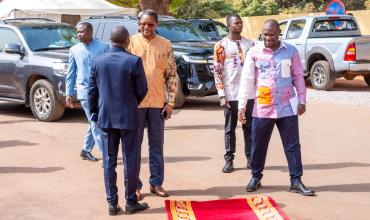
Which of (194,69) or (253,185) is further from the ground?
(194,69)

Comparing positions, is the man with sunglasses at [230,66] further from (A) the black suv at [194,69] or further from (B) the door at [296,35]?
(B) the door at [296,35]

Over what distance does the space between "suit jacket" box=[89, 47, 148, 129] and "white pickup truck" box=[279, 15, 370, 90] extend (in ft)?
34.3

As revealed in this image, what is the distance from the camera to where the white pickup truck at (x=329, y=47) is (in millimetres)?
15297

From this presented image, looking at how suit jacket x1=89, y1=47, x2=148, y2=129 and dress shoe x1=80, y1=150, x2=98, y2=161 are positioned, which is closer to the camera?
suit jacket x1=89, y1=47, x2=148, y2=129

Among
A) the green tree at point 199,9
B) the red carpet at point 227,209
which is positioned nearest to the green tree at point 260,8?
the green tree at point 199,9

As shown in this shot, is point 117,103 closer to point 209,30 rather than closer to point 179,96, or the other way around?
point 179,96

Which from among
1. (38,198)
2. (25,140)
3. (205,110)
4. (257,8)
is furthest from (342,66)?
(257,8)

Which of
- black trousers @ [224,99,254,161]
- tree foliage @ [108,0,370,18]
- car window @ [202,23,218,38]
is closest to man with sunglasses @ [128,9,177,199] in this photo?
black trousers @ [224,99,254,161]

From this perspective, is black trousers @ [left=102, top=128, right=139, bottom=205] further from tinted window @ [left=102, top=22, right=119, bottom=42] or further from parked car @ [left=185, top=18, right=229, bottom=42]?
parked car @ [left=185, top=18, right=229, bottom=42]

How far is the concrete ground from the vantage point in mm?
6250

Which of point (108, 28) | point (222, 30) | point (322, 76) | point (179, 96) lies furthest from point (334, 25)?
point (222, 30)

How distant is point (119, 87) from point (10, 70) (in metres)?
6.99

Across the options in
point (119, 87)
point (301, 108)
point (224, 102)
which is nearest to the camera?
point (119, 87)

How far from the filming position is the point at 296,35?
17125 mm
